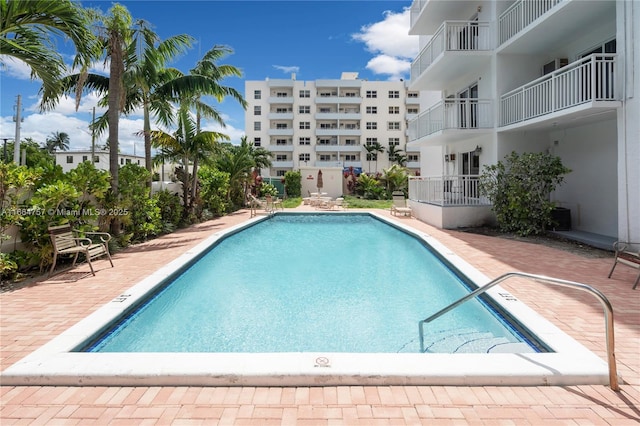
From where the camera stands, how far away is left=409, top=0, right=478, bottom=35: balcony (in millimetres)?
16938

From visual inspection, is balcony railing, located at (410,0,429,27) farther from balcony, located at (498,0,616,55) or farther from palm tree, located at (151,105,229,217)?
palm tree, located at (151,105,229,217)

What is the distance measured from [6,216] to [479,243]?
1132 cm

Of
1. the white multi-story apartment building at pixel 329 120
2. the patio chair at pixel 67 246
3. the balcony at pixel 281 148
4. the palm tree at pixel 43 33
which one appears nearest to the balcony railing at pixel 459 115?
the palm tree at pixel 43 33

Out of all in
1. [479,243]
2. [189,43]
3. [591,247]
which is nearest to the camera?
[591,247]

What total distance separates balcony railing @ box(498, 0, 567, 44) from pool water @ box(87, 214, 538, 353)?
8655mm

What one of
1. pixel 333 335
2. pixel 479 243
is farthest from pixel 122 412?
pixel 479 243

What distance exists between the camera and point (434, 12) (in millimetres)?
18219

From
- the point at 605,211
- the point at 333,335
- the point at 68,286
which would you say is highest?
the point at 605,211

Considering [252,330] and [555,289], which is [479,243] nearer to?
[555,289]

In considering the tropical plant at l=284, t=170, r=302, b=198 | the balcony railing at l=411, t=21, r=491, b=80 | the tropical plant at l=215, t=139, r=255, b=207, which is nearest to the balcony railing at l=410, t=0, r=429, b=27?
the balcony railing at l=411, t=21, r=491, b=80

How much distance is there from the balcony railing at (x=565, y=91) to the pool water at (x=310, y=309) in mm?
5887

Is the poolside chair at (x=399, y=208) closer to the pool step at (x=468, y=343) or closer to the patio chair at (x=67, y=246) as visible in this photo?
the pool step at (x=468, y=343)

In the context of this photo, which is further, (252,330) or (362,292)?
(362,292)

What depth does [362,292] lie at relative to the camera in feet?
23.6
